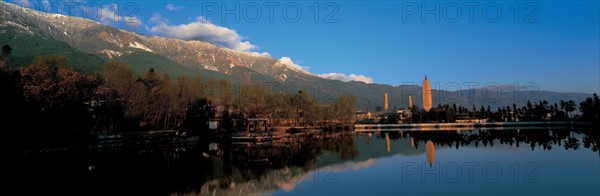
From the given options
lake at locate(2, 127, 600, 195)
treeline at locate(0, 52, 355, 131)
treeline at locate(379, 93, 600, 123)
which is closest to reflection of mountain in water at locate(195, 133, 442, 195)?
lake at locate(2, 127, 600, 195)

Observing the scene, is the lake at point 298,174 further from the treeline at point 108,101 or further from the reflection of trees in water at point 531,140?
the reflection of trees in water at point 531,140

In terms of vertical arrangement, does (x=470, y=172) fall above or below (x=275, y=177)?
above

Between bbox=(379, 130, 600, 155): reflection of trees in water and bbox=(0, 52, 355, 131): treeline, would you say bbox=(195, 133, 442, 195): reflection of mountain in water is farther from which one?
bbox=(0, 52, 355, 131): treeline

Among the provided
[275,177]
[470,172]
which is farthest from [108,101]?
[470,172]

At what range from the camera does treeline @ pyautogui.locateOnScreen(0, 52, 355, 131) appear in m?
48.5

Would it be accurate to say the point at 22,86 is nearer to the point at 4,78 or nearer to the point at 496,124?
the point at 4,78

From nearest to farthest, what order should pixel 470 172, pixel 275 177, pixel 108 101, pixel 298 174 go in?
pixel 470 172
pixel 275 177
pixel 298 174
pixel 108 101

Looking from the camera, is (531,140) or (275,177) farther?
(531,140)

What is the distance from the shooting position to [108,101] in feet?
206

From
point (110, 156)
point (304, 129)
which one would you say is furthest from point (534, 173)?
point (304, 129)

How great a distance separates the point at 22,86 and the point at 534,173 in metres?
47.3

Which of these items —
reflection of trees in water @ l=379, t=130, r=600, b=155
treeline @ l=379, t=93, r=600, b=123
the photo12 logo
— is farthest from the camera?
treeline @ l=379, t=93, r=600, b=123

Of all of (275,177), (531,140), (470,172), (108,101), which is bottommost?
(275,177)

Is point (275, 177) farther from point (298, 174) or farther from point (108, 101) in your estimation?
point (108, 101)
